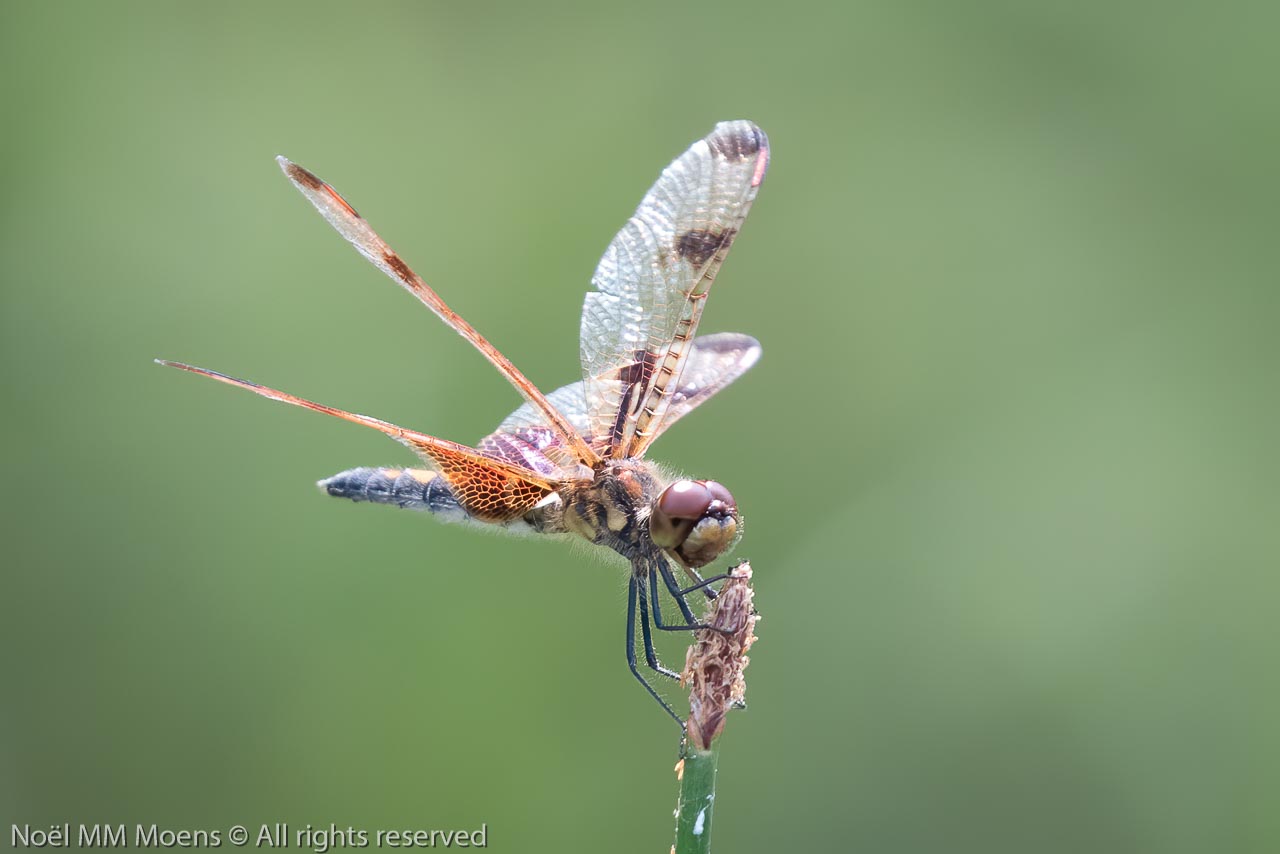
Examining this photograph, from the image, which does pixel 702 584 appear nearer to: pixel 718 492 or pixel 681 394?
pixel 718 492

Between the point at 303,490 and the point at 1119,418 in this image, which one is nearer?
the point at 303,490

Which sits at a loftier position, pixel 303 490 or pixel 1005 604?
pixel 303 490

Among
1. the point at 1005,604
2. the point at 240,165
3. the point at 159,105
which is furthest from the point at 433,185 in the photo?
the point at 1005,604

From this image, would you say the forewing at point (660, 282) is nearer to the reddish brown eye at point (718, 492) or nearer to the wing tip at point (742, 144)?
the wing tip at point (742, 144)

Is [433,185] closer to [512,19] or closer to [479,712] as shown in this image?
[512,19]

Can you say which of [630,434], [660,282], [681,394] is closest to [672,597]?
[630,434]

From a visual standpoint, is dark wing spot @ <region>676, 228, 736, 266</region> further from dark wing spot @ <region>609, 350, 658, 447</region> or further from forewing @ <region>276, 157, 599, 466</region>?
forewing @ <region>276, 157, 599, 466</region>
